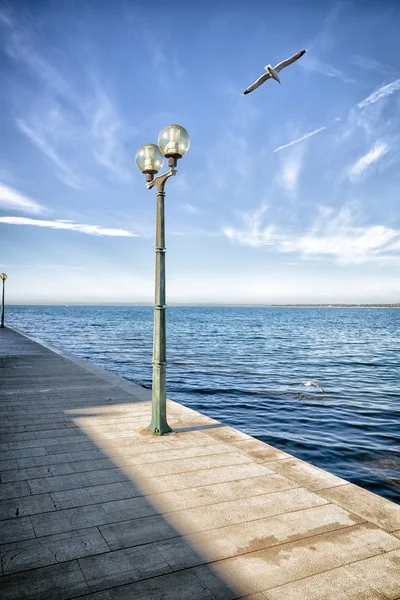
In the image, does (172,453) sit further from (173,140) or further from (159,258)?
(173,140)

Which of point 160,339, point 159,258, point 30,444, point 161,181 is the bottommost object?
point 30,444

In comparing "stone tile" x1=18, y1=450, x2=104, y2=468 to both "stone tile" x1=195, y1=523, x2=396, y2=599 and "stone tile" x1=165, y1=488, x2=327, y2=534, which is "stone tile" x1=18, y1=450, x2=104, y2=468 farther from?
"stone tile" x1=195, y1=523, x2=396, y2=599

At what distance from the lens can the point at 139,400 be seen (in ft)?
29.1

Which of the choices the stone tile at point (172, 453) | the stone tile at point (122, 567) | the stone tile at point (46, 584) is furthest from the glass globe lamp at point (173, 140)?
the stone tile at point (46, 584)

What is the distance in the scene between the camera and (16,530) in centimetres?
363

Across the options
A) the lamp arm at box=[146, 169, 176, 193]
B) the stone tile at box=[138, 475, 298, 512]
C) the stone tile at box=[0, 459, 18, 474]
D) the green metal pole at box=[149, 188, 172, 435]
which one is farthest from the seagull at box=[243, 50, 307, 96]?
the stone tile at box=[0, 459, 18, 474]

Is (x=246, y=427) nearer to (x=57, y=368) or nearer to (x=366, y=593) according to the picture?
(x=57, y=368)

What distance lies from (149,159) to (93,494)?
4.79 m

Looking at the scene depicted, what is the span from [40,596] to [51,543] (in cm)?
65

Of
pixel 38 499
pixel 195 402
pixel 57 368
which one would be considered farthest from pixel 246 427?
pixel 38 499

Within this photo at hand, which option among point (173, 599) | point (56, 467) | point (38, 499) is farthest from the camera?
point (56, 467)

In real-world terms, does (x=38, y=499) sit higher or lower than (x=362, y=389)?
higher

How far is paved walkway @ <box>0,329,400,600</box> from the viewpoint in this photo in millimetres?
2953

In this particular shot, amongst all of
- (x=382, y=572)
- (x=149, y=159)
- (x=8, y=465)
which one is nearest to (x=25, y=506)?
(x=8, y=465)
